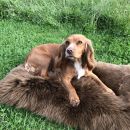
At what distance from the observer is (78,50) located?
5465 millimetres

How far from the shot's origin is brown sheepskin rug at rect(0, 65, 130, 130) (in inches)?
206

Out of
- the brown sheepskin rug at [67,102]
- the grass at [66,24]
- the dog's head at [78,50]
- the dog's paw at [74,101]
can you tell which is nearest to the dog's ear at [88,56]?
the dog's head at [78,50]

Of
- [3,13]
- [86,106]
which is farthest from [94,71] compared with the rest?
[3,13]

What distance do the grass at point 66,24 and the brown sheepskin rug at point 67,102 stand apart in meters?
1.48

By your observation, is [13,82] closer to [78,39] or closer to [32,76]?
[32,76]

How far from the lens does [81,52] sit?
5.53m

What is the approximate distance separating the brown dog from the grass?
103 centimetres

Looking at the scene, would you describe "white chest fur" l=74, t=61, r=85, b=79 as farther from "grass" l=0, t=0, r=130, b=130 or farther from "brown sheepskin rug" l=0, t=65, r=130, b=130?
"grass" l=0, t=0, r=130, b=130

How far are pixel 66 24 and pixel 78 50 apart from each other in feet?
11.3

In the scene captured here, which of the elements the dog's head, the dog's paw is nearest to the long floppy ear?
the dog's head

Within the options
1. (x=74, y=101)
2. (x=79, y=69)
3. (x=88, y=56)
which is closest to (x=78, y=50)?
(x=88, y=56)

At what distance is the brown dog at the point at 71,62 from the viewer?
543cm

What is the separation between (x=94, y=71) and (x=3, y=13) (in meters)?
3.15

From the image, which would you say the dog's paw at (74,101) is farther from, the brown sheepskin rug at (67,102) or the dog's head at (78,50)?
the dog's head at (78,50)
